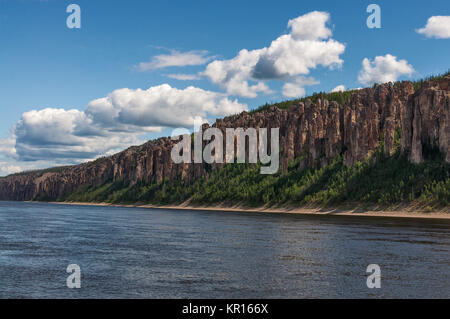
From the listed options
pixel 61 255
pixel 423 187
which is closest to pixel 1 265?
pixel 61 255

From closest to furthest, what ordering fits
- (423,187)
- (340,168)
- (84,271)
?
(84,271) → (423,187) → (340,168)

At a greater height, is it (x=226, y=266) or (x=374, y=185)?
(x=374, y=185)

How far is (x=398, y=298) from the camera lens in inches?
1174

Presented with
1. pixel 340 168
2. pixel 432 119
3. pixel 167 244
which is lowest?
pixel 167 244

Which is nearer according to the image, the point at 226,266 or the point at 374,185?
the point at 226,266

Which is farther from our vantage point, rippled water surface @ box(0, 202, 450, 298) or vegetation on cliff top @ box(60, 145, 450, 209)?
vegetation on cliff top @ box(60, 145, 450, 209)

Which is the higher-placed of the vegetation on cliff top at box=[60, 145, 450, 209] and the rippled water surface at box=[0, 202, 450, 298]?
the vegetation on cliff top at box=[60, 145, 450, 209]

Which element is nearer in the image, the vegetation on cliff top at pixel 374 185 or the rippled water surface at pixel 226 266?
the rippled water surface at pixel 226 266

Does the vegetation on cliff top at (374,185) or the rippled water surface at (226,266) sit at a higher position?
the vegetation on cliff top at (374,185)

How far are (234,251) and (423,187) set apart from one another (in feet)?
344

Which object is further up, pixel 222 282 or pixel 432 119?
pixel 432 119
